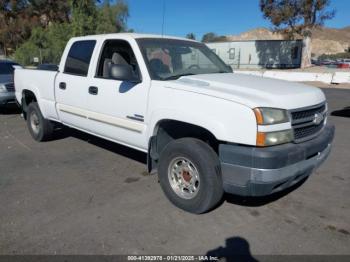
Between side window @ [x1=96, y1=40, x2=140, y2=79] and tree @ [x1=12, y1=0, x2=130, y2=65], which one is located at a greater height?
tree @ [x1=12, y1=0, x2=130, y2=65]

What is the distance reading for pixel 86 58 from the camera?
5.21 meters

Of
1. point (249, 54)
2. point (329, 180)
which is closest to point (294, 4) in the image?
point (249, 54)

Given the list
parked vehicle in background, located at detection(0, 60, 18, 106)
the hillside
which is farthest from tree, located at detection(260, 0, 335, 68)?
the hillside

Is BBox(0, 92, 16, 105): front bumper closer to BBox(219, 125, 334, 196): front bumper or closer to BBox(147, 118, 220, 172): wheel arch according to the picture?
BBox(147, 118, 220, 172): wheel arch

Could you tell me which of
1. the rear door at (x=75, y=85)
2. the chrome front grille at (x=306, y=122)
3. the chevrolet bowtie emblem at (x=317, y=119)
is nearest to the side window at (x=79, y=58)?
the rear door at (x=75, y=85)

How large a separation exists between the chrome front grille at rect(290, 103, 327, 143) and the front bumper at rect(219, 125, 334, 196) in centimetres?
11

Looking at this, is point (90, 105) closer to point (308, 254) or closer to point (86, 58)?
point (86, 58)

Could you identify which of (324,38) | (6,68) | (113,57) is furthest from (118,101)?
(324,38)

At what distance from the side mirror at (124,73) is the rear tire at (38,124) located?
109 inches

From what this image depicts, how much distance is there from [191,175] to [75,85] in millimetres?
2506

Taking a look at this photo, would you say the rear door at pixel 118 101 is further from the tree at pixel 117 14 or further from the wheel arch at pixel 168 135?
the tree at pixel 117 14

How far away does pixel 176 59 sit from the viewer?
4.60 m

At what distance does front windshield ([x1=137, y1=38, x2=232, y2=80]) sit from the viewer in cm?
431

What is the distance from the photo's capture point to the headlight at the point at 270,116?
127 inches
